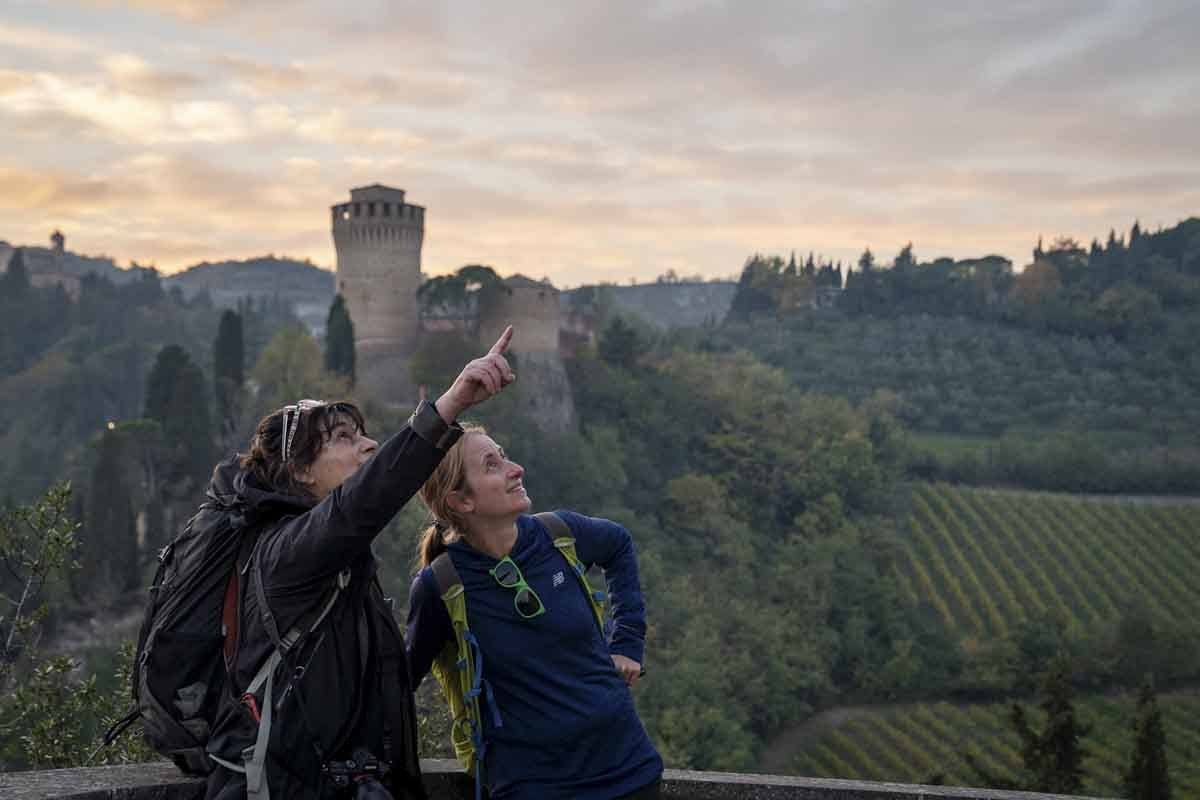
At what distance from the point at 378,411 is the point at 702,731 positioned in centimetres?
1545

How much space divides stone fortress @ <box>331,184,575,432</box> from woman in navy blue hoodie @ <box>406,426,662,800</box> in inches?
1399

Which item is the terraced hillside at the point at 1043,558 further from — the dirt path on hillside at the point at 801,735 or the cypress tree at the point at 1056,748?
the cypress tree at the point at 1056,748

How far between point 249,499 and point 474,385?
652 mm

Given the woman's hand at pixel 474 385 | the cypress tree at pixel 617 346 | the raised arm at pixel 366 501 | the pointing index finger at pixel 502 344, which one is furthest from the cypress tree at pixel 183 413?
the woman's hand at pixel 474 385

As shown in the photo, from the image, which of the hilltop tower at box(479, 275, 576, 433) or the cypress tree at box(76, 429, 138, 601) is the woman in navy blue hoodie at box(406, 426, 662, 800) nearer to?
the cypress tree at box(76, 429, 138, 601)

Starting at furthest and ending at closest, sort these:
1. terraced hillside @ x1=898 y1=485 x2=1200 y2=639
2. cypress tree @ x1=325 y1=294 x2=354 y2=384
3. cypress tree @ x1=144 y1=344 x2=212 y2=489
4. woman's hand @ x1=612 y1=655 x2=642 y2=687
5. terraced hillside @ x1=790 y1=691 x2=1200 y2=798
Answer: terraced hillside @ x1=898 y1=485 x2=1200 y2=639
cypress tree @ x1=325 y1=294 x2=354 y2=384
cypress tree @ x1=144 y1=344 x2=212 y2=489
terraced hillside @ x1=790 y1=691 x2=1200 y2=798
woman's hand @ x1=612 y1=655 x2=642 y2=687

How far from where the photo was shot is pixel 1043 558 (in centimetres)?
4766

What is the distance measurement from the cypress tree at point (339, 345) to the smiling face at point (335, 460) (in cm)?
3506

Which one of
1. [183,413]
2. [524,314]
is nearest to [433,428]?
[183,413]

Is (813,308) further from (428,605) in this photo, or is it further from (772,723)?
(428,605)

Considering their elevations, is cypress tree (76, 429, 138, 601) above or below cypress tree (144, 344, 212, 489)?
below

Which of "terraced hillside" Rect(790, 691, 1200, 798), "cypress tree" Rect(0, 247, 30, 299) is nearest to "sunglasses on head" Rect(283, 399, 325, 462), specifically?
"terraced hillside" Rect(790, 691, 1200, 798)

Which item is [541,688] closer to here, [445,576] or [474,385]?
[445,576]

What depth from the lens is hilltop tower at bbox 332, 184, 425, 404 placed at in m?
39.1
